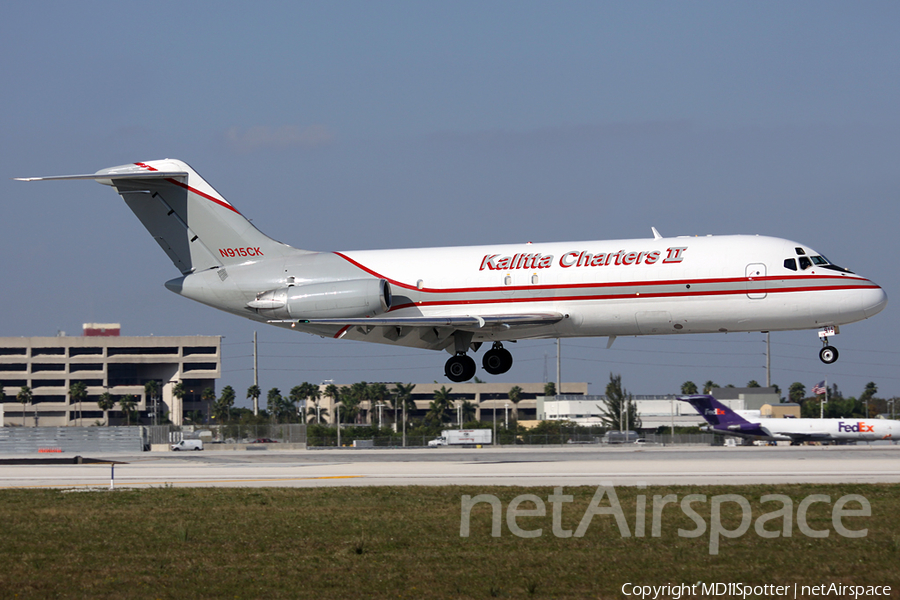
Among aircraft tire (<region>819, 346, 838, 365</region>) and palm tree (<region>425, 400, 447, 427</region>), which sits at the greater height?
aircraft tire (<region>819, 346, 838, 365</region>)

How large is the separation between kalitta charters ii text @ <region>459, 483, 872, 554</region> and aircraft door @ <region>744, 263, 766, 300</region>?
991 cm

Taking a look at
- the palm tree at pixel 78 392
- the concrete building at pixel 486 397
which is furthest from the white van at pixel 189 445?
the concrete building at pixel 486 397

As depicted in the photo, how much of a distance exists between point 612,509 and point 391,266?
16.9 meters

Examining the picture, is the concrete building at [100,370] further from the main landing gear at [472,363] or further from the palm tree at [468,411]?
the main landing gear at [472,363]

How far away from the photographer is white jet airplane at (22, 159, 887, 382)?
31016 millimetres

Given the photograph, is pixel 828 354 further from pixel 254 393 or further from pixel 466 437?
pixel 254 393

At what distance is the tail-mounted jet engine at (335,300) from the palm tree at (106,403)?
391ft

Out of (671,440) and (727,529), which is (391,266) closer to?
(727,529)

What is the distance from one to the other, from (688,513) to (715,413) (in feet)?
196

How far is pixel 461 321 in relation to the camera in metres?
32.9

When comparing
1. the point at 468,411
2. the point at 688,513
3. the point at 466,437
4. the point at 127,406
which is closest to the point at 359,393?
the point at 468,411

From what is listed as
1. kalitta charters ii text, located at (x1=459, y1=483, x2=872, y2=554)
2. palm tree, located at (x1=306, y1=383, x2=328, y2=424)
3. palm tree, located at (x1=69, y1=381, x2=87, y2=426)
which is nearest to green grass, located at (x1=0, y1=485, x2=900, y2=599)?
kalitta charters ii text, located at (x1=459, y1=483, x2=872, y2=554)

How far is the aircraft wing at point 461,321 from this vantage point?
32469 millimetres

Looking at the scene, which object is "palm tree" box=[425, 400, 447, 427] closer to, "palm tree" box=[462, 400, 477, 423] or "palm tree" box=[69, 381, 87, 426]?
"palm tree" box=[462, 400, 477, 423]
